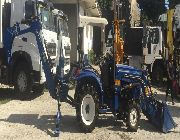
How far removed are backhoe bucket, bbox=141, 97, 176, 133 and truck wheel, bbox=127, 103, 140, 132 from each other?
42 cm

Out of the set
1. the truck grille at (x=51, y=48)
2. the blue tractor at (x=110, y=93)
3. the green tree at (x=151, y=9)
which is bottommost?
the blue tractor at (x=110, y=93)

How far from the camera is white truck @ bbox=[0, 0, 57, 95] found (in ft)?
41.9

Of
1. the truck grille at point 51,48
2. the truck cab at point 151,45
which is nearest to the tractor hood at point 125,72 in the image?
the truck grille at point 51,48

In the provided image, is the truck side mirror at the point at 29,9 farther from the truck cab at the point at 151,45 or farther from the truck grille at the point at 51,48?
the truck cab at the point at 151,45

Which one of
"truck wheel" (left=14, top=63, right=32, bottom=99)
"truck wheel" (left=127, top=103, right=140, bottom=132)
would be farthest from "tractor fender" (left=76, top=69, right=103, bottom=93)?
"truck wheel" (left=14, top=63, right=32, bottom=99)

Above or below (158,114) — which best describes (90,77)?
above

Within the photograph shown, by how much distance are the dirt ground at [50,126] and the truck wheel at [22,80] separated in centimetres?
82

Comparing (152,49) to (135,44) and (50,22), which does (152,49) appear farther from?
(50,22)

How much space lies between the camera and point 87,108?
31.0ft

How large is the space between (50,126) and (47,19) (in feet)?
15.4

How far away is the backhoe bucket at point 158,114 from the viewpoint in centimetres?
966

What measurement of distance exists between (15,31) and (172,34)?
5.19 meters

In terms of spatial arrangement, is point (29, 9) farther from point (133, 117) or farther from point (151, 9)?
point (151, 9)

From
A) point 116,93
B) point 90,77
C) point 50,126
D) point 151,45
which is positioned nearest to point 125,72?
point 116,93
